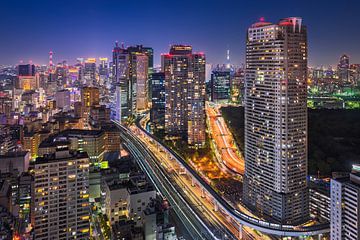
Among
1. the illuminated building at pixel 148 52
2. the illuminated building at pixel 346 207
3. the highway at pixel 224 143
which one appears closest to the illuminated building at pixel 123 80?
the illuminated building at pixel 148 52

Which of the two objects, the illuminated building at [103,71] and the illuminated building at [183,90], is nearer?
the illuminated building at [183,90]

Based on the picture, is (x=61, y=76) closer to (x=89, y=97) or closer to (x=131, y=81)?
(x=131, y=81)

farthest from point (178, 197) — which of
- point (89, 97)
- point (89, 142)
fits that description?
point (89, 97)

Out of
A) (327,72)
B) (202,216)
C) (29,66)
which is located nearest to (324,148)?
(202,216)

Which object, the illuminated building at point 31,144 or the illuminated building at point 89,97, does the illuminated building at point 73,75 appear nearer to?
the illuminated building at point 89,97

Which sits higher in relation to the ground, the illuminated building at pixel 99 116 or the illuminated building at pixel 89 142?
the illuminated building at pixel 99 116
